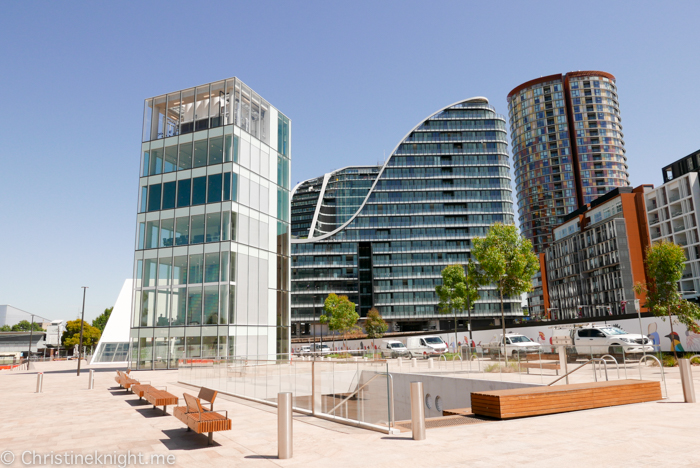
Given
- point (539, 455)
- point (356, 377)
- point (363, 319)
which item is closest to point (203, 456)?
point (356, 377)

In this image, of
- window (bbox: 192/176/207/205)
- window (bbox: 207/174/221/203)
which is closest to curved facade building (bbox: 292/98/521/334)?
window (bbox: 192/176/207/205)

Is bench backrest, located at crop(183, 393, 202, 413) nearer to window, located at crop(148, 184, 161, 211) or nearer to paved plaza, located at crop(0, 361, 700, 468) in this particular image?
paved plaza, located at crop(0, 361, 700, 468)

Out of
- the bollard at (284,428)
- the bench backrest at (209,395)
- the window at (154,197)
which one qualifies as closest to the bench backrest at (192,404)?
the bench backrest at (209,395)

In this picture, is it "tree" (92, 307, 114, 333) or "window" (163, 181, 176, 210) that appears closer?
"window" (163, 181, 176, 210)

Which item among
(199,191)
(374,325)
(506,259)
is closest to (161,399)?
(506,259)

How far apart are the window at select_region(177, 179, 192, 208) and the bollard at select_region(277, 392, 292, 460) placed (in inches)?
1272

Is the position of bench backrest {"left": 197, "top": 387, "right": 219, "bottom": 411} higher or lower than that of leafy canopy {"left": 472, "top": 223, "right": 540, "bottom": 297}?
lower

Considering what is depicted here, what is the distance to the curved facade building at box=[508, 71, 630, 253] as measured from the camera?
490 feet

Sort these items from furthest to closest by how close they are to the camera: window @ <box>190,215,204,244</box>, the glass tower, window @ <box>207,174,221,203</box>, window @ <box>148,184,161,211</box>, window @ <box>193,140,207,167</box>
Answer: window @ <box>148,184,161,211</box>, window @ <box>193,140,207,167</box>, window @ <box>190,215,204,244</box>, window @ <box>207,174,221,203</box>, the glass tower

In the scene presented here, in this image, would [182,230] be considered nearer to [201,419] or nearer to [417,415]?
[201,419]

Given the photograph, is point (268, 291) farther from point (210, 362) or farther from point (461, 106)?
point (461, 106)

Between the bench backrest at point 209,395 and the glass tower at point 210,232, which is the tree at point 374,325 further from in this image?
the bench backrest at point 209,395

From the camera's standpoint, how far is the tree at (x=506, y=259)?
30.1 meters

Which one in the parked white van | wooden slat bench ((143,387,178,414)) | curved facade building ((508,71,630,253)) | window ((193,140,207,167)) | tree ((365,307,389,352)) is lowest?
the parked white van
